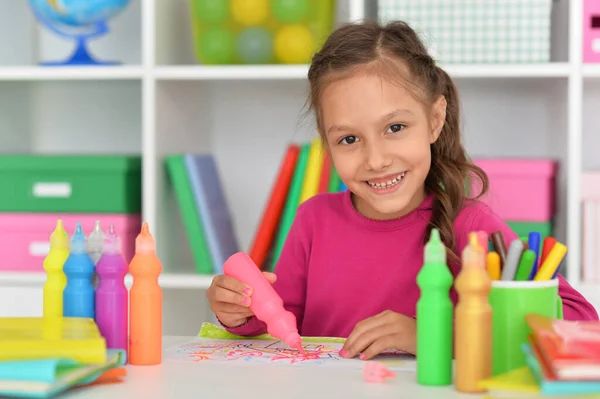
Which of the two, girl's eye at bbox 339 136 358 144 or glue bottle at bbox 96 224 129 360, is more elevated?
girl's eye at bbox 339 136 358 144

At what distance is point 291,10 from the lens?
6.86 ft

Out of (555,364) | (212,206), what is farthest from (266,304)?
(212,206)

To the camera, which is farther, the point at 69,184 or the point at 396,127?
the point at 69,184

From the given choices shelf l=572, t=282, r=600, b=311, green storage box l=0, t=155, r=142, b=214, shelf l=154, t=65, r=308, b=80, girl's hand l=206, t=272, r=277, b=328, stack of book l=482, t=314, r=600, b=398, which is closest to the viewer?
stack of book l=482, t=314, r=600, b=398

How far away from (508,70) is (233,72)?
61 centimetres

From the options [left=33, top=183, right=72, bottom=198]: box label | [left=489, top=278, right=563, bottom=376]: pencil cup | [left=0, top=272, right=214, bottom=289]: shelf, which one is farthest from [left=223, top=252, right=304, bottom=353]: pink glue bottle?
[left=33, top=183, right=72, bottom=198]: box label

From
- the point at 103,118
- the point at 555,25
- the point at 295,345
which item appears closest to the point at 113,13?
the point at 103,118

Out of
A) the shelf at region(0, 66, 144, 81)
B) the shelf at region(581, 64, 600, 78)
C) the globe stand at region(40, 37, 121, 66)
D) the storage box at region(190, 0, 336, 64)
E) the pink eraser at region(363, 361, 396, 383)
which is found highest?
the storage box at region(190, 0, 336, 64)

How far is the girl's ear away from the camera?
1435 millimetres

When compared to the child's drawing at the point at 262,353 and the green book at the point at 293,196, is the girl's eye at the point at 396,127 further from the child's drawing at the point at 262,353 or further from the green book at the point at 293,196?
the green book at the point at 293,196

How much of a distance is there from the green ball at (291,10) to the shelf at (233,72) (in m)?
0.13

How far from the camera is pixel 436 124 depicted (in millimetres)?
1445

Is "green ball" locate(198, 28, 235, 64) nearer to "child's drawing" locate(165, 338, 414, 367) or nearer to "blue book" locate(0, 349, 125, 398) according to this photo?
"child's drawing" locate(165, 338, 414, 367)

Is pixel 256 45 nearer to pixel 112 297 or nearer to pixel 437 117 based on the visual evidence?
pixel 437 117
